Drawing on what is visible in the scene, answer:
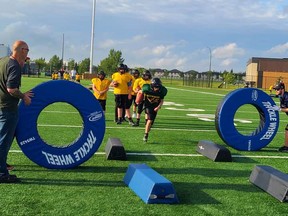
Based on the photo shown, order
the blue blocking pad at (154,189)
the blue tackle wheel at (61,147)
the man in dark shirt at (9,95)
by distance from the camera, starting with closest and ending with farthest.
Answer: the blue blocking pad at (154,189) → the man in dark shirt at (9,95) → the blue tackle wheel at (61,147)

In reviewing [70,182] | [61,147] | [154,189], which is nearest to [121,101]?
[61,147]

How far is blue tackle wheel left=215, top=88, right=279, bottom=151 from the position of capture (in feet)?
30.8

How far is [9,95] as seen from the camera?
5.68 m

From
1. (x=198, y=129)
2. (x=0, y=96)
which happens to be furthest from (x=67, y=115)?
(x=0, y=96)

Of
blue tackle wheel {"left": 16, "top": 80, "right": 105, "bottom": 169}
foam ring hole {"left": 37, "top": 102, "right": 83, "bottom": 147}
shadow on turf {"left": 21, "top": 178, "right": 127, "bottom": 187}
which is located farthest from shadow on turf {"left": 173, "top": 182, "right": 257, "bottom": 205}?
foam ring hole {"left": 37, "top": 102, "right": 83, "bottom": 147}

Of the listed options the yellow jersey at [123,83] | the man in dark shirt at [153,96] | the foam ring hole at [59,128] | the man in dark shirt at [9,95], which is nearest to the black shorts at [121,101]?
Answer: the yellow jersey at [123,83]

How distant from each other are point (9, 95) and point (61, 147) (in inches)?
55.4

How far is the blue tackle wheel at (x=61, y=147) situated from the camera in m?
6.49

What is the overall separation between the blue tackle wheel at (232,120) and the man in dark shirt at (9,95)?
503 cm

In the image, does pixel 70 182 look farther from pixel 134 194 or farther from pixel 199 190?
pixel 199 190

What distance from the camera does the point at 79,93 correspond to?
267 inches

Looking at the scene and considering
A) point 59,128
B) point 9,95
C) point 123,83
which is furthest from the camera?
point 123,83

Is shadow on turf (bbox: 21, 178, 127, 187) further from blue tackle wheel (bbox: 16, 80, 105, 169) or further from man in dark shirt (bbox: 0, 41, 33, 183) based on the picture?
blue tackle wheel (bbox: 16, 80, 105, 169)

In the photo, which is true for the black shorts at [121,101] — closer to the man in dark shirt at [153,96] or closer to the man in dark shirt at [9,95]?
the man in dark shirt at [153,96]
